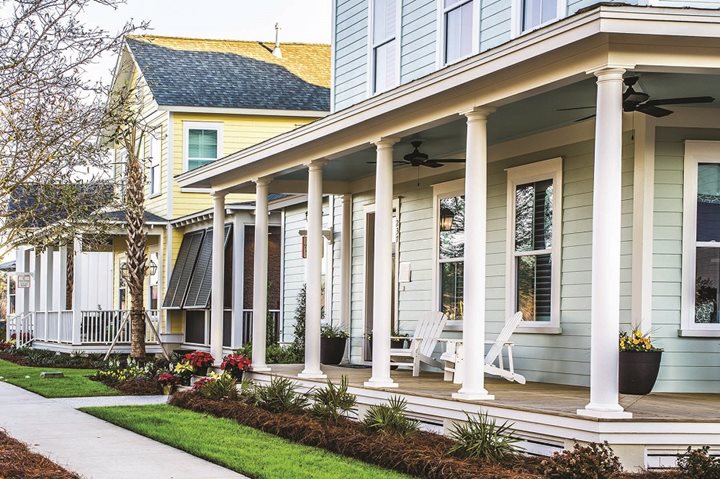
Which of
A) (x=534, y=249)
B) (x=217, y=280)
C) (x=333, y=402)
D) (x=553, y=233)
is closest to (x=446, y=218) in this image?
(x=534, y=249)

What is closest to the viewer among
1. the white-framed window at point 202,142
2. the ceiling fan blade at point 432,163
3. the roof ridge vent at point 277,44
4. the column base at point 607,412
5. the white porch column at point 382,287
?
the column base at point 607,412

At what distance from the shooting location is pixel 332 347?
56.4 feet

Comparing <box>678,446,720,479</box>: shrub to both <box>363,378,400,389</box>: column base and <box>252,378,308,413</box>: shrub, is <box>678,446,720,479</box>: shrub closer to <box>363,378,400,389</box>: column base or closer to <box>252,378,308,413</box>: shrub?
<box>363,378,400,389</box>: column base

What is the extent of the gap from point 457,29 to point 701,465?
7945 mm

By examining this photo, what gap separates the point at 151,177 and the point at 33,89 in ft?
62.8

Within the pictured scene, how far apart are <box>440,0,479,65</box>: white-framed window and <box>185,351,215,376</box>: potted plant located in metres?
6.17

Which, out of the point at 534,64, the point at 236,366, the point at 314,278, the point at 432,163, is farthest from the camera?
the point at 236,366

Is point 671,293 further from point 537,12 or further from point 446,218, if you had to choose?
point 446,218

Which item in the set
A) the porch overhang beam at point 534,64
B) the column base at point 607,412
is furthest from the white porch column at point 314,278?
the column base at point 607,412

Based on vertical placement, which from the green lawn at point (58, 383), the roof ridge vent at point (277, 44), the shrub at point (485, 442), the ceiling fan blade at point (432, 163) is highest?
the roof ridge vent at point (277, 44)

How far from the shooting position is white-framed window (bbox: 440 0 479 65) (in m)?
14.4

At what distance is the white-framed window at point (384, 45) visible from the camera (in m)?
16.4

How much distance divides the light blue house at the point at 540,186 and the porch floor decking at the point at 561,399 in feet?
0.26

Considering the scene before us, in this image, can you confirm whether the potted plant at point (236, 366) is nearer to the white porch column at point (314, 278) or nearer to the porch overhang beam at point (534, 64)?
the white porch column at point (314, 278)
